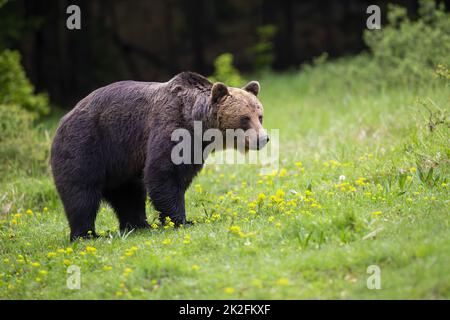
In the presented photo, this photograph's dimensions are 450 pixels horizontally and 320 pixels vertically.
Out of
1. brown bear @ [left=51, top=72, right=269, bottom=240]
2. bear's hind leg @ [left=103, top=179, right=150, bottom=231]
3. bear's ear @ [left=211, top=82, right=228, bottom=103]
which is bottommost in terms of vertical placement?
bear's hind leg @ [left=103, top=179, right=150, bottom=231]

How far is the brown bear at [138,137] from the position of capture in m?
7.14

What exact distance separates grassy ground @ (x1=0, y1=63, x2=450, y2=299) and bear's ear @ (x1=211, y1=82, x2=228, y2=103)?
1.35 metres

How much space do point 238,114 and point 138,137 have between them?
1.25 m

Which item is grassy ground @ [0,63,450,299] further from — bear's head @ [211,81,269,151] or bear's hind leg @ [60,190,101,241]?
bear's head @ [211,81,269,151]

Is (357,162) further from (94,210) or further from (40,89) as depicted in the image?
(40,89)

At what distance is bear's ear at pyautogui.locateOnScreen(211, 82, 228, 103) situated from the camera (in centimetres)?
718

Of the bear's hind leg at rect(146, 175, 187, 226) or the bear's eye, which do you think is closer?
the bear's hind leg at rect(146, 175, 187, 226)

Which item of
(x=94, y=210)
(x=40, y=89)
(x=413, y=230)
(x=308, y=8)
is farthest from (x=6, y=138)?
(x=308, y=8)

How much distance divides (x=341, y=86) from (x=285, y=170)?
22.2 ft

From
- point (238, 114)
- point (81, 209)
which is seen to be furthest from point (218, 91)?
point (81, 209)

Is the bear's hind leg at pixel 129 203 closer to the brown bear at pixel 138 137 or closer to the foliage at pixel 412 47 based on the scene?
the brown bear at pixel 138 137

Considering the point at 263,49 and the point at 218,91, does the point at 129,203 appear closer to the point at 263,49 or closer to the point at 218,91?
the point at 218,91

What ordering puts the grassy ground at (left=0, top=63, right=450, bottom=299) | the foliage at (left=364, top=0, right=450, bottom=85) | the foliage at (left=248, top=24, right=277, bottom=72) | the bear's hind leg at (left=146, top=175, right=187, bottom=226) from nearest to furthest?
the grassy ground at (left=0, top=63, right=450, bottom=299), the bear's hind leg at (left=146, top=175, right=187, bottom=226), the foliage at (left=364, top=0, right=450, bottom=85), the foliage at (left=248, top=24, right=277, bottom=72)

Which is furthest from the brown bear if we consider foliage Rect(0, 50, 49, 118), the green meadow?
foliage Rect(0, 50, 49, 118)
